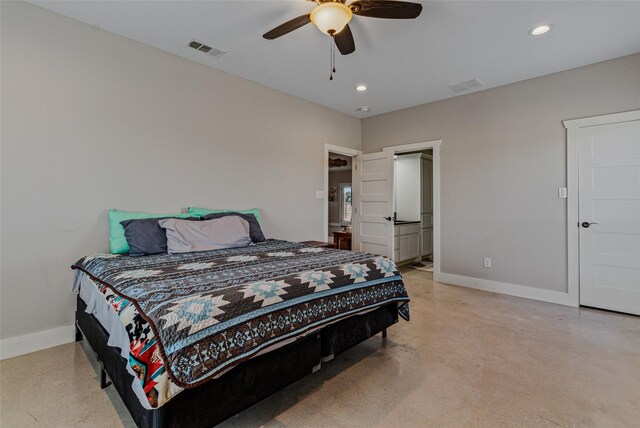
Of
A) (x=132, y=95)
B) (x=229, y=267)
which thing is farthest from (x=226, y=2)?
(x=229, y=267)

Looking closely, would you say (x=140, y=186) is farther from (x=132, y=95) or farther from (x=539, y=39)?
(x=539, y=39)

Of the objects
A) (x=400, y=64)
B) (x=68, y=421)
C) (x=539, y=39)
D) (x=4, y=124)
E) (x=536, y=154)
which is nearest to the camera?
(x=68, y=421)

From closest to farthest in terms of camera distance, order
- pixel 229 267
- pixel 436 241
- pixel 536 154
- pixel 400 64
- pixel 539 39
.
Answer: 1. pixel 229 267
2. pixel 539 39
3. pixel 400 64
4. pixel 536 154
5. pixel 436 241

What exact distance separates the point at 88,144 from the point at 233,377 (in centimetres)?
243

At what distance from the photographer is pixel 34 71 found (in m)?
2.39

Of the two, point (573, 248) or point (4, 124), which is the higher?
point (4, 124)

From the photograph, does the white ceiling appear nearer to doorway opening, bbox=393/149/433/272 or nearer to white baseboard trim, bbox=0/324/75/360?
doorway opening, bbox=393/149/433/272

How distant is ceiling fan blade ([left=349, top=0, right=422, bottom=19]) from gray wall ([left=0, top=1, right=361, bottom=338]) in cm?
206

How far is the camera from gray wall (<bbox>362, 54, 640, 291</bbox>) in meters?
3.40

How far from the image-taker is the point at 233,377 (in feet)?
4.72

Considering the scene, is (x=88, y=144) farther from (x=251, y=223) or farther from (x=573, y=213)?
(x=573, y=213)

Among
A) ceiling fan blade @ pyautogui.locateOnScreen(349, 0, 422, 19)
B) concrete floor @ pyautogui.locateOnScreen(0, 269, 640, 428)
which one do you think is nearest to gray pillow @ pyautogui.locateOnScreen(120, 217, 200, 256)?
concrete floor @ pyautogui.locateOnScreen(0, 269, 640, 428)

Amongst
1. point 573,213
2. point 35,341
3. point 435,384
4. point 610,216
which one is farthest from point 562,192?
point 35,341

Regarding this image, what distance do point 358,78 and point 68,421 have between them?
3.92 metres
